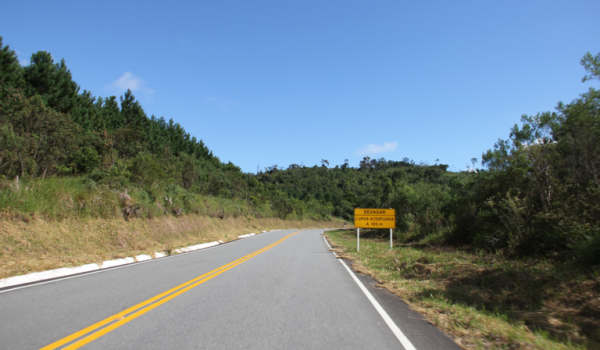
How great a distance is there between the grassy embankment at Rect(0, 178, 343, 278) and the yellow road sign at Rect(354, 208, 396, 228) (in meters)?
9.85

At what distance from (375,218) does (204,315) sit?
15.0 metres

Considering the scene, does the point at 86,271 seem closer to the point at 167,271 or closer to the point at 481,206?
the point at 167,271

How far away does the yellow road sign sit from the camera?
63.5ft

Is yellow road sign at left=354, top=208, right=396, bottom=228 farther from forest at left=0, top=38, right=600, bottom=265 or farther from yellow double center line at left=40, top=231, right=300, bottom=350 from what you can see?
yellow double center line at left=40, top=231, right=300, bottom=350

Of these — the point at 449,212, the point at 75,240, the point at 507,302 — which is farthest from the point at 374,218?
the point at 75,240

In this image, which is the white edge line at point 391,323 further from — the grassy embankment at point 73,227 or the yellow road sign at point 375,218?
the yellow road sign at point 375,218

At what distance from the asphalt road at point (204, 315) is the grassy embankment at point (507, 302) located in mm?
525

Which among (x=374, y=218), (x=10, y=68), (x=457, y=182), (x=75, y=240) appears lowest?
(x=75, y=240)

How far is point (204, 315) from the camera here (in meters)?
5.61

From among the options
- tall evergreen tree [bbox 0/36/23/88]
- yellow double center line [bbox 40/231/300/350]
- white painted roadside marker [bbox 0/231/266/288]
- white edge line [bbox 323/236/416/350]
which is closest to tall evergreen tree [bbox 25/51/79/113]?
tall evergreen tree [bbox 0/36/23/88]

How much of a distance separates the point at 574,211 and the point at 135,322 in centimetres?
1058

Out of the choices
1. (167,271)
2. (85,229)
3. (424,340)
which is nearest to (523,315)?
(424,340)

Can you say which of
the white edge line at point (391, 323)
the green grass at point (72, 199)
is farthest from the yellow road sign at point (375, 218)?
the green grass at point (72, 199)

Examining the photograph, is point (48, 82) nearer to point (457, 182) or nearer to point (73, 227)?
point (73, 227)
